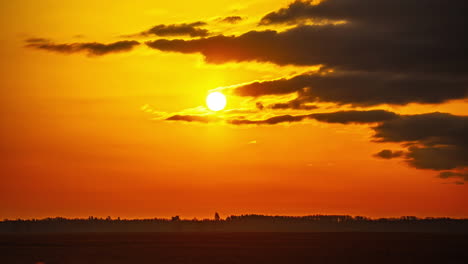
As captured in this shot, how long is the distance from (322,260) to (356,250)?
21127mm

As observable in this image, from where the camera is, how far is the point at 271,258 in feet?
295

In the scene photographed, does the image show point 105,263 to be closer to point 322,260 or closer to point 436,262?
point 322,260

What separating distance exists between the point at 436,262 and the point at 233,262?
23.4 meters

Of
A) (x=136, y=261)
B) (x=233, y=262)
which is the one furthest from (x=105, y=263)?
(x=233, y=262)

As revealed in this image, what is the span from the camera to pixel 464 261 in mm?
87438

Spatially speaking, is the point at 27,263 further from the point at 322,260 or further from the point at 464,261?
the point at 464,261

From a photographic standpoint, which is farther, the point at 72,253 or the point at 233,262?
the point at 72,253

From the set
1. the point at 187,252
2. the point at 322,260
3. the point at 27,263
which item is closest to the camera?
the point at 27,263

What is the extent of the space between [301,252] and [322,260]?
15553mm

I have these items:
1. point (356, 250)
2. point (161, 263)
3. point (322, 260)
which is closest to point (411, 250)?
point (356, 250)

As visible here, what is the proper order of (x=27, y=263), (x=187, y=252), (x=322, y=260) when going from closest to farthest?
(x=27, y=263) → (x=322, y=260) → (x=187, y=252)

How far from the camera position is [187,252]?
101m

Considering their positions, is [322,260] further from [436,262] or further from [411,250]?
[411,250]

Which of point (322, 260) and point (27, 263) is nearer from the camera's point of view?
point (27, 263)
